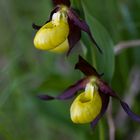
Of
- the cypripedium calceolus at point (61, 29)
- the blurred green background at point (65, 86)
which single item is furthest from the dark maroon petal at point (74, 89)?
the blurred green background at point (65, 86)

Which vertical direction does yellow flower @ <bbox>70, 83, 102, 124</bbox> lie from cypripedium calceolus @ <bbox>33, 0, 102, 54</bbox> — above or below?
below

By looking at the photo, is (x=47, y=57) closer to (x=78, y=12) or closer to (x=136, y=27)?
(x=136, y=27)

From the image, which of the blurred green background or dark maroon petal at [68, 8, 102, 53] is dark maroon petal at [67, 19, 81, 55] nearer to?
dark maroon petal at [68, 8, 102, 53]

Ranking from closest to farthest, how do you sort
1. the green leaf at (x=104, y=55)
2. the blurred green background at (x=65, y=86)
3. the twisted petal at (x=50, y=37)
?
1. the twisted petal at (x=50, y=37)
2. the green leaf at (x=104, y=55)
3. the blurred green background at (x=65, y=86)

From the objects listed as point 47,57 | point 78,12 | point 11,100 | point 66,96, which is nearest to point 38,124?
point 11,100

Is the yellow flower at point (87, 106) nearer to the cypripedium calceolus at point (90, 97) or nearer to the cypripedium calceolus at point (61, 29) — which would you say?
the cypripedium calceolus at point (90, 97)

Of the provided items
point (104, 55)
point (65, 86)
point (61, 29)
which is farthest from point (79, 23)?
point (65, 86)

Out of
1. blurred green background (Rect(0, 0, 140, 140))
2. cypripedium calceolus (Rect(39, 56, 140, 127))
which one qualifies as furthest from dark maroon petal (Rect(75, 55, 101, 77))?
blurred green background (Rect(0, 0, 140, 140))

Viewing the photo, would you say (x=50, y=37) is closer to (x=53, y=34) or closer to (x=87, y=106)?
(x=53, y=34)
